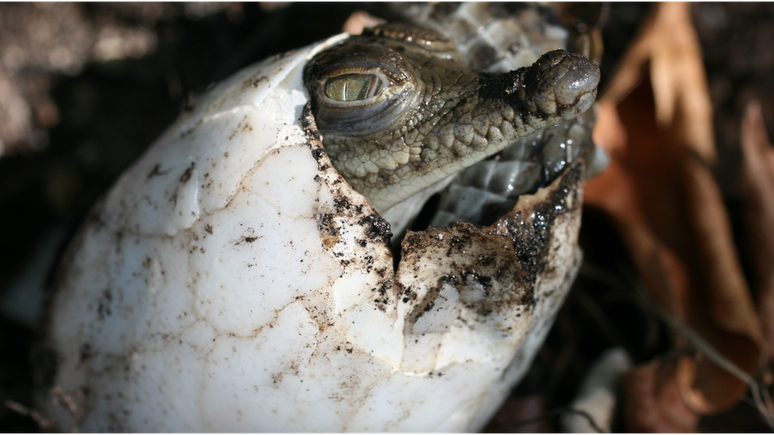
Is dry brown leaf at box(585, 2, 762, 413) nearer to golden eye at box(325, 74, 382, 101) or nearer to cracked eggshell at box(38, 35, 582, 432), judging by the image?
cracked eggshell at box(38, 35, 582, 432)

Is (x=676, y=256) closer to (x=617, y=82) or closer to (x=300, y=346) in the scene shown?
(x=617, y=82)

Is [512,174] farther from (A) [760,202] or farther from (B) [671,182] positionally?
(A) [760,202]

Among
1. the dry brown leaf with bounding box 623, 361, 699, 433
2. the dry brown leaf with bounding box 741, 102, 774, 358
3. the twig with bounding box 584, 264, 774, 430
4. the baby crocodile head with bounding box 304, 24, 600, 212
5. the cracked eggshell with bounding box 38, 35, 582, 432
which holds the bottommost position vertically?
the dry brown leaf with bounding box 623, 361, 699, 433

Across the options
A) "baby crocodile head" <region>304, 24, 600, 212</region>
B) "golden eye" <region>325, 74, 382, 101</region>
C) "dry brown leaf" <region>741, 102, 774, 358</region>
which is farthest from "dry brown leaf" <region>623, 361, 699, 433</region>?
"golden eye" <region>325, 74, 382, 101</region>

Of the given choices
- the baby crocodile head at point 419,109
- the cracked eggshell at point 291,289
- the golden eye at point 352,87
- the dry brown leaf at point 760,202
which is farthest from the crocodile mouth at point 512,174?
the dry brown leaf at point 760,202

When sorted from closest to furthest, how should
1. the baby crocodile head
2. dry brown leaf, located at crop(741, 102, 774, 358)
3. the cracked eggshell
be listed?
the baby crocodile head → the cracked eggshell → dry brown leaf, located at crop(741, 102, 774, 358)

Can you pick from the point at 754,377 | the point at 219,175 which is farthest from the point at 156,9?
the point at 754,377

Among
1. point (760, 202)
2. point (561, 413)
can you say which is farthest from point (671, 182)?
point (561, 413)
